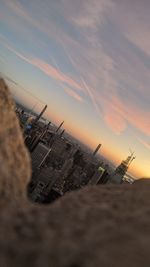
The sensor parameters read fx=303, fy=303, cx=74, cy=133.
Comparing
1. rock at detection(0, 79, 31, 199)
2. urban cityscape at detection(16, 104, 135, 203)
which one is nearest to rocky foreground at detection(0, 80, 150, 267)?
rock at detection(0, 79, 31, 199)

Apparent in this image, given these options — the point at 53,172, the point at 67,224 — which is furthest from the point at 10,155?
the point at 53,172

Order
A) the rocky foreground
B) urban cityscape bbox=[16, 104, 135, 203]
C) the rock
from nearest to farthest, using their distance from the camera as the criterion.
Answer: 1. the rocky foreground
2. the rock
3. urban cityscape bbox=[16, 104, 135, 203]

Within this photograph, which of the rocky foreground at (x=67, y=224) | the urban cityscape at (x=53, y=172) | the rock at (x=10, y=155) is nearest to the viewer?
the rocky foreground at (x=67, y=224)

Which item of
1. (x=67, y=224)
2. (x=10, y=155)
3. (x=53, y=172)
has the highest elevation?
(x=10, y=155)

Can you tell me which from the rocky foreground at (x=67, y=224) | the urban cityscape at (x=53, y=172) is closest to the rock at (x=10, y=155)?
the rocky foreground at (x=67, y=224)

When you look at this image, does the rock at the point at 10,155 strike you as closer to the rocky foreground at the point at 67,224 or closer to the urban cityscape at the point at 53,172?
the rocky foreground at the point at 67,224

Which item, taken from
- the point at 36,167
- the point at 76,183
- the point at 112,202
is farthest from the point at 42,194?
the point at 112,202

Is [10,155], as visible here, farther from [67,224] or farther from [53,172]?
[53,172]

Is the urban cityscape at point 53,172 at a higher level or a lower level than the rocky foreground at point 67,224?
lower

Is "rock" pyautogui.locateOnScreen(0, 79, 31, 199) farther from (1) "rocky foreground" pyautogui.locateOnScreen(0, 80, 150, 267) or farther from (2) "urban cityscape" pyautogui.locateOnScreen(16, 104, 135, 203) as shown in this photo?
(2) "urban cityscape" pyautogui.locateOnScreen(16, 104, 135, 203)
